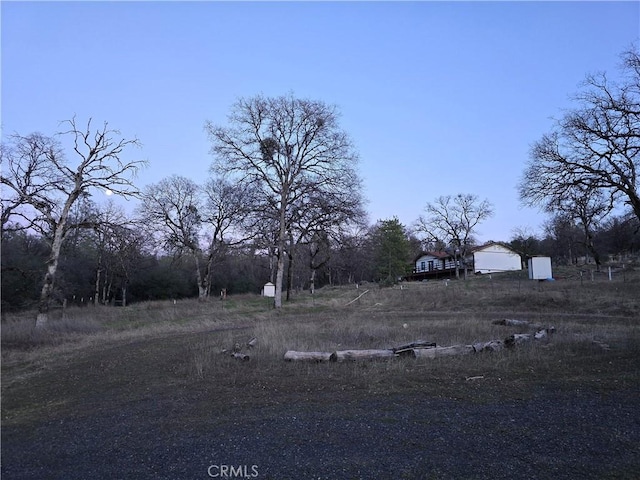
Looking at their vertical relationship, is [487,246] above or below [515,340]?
above

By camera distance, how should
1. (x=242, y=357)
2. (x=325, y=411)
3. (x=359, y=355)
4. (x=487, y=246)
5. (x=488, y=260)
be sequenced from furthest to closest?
(x=487, y=246) < (x=488, y=260) < (x=242, y=357) < (x=359, y=355) < (x=325, y=411)

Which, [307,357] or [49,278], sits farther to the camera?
[49,278]

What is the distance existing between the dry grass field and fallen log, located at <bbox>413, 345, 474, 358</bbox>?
0.37 metres

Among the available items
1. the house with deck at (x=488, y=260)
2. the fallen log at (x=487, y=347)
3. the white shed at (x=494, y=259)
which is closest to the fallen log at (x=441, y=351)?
the fallen log at (x=487, y=347)

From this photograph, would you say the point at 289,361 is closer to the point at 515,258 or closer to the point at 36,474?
the point at 36,474

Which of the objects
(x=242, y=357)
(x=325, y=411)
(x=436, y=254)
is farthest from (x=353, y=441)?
(x=436, y=254)

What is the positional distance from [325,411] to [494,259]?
71634 mm

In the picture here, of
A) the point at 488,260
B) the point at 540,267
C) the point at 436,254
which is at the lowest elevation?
the point at 540,267

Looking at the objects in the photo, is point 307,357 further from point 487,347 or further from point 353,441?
point 353,441

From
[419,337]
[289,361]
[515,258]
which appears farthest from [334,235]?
[515,258]

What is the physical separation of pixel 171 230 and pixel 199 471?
1684 inches

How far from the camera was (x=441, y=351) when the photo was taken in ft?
33.5

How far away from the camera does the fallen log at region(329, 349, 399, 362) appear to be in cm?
1005

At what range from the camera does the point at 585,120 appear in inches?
933
